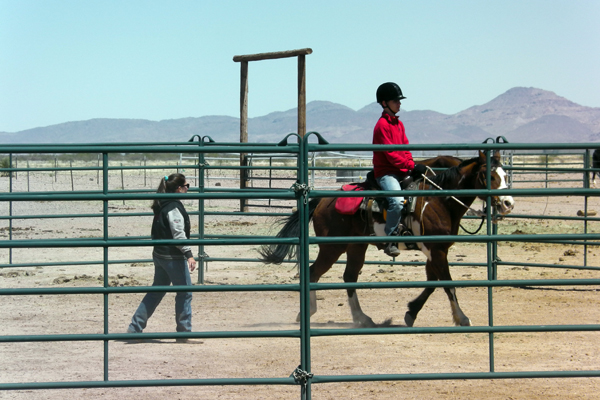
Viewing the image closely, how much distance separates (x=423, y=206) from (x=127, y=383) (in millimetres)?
3603

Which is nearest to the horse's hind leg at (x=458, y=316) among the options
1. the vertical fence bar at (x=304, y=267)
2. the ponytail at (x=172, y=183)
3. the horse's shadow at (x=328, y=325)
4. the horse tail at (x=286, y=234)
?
the horse's shadow at (x=328, y=325)

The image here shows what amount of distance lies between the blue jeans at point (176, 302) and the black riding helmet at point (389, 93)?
2.57 m

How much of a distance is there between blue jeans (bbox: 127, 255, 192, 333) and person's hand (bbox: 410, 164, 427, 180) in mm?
2468

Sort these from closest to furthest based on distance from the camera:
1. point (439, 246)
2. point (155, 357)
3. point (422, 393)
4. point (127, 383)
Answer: point (127, 383) → point (422, 393) → point (155, 357) → point (439, 246)

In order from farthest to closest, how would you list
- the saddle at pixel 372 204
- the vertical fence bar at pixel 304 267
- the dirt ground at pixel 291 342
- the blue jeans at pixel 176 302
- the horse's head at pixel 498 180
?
the saddle at pixel 372 204 → the blue jeans at pixel 176 302 → the horse's head at pixel 498 180 → the dirt ground at pixel 291 342 → the vertical fence bar at pixel 304 267

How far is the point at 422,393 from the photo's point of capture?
4.72 meters

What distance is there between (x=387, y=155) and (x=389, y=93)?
725 mm

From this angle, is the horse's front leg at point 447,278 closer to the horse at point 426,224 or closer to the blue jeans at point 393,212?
the horse at point 426,224

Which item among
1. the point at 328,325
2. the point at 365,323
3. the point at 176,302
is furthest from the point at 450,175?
the point at 176,302

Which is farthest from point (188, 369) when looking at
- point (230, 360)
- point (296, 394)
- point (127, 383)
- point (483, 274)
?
point (483, 274)

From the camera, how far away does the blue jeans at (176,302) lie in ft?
20.3

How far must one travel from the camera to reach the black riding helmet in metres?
6.37

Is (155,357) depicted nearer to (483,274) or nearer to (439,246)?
(439,246)

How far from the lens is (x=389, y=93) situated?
20.9ft
